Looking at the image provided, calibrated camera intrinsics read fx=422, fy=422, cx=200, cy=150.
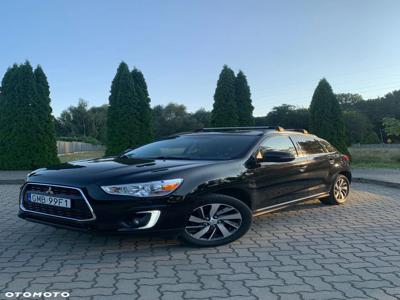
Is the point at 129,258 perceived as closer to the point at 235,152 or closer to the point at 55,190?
the point at 55,190

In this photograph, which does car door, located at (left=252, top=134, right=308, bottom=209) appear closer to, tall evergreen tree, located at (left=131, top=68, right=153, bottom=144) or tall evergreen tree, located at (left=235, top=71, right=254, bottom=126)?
tall evergreen tree, located at (left=131, top=68, right=153, bottom=144)

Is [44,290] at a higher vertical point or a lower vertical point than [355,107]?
lower

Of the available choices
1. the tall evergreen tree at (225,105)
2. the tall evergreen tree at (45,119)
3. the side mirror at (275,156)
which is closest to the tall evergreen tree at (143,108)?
the tall evergreen tree at (225,105)

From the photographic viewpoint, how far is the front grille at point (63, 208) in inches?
179

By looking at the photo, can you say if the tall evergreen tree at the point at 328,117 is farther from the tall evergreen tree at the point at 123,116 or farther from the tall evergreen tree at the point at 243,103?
the tall evergreen tree at the point at 123,116

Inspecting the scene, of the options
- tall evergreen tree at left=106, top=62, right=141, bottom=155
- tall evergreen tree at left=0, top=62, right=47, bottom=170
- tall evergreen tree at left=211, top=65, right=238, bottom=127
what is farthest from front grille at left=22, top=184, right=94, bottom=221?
A: tall evergreen tree at left=211, top=65, right=238, bottom=127

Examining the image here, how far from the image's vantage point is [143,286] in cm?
379

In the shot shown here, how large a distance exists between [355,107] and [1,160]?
97.8m

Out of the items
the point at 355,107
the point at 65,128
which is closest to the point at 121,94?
the point at 65,128

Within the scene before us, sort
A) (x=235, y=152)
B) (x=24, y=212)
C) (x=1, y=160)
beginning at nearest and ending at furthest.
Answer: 1. (x=24, y=212)
2. (x=235, y=152)
3. (x=1, y=160)

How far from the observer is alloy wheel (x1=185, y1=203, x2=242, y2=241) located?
16.4 ft

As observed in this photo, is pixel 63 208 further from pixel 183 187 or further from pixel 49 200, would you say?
pixel 183 187

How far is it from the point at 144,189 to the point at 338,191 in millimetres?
4755

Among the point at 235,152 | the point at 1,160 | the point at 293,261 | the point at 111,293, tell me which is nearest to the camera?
the point at 111,293
